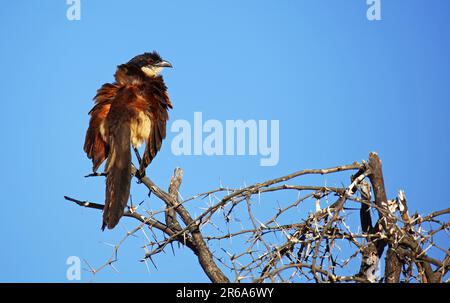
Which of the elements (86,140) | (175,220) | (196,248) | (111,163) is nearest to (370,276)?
(196,248)

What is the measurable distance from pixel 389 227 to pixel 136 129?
251cm

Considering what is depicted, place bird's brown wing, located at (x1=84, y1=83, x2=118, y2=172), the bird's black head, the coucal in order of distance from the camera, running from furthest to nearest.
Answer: the bird's black head < bird's brown wing, located at (x1=84, y1=83, x2=118, y2=172) < the coucal

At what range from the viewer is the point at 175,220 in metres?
4.37

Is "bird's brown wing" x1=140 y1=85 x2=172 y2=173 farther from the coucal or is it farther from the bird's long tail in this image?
the bird's long tail

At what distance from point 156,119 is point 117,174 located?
0.78 metres

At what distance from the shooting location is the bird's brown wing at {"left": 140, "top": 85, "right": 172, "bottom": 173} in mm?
5334

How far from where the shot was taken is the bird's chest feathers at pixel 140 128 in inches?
211

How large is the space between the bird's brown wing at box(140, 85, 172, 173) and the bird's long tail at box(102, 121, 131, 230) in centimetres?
20

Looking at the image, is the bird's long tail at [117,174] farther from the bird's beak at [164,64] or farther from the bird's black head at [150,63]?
the bird's beak at [164,64]

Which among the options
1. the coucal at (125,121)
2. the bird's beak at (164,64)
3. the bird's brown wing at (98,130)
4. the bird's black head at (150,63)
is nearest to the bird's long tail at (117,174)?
the coucal at (125,121)

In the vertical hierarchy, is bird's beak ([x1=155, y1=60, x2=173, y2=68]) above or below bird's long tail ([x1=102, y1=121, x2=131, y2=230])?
above

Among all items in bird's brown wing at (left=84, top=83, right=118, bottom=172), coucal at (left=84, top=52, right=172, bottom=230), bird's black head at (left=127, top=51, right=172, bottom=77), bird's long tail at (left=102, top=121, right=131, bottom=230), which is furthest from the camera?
bird's black head at (left=127, top=51, right=172, bottom=77)

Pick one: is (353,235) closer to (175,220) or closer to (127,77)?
(175,220)

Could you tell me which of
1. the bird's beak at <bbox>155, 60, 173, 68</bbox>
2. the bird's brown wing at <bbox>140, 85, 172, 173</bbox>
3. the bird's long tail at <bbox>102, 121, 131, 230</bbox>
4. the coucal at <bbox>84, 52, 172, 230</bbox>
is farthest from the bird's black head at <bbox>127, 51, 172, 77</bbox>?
the bird's long tail at <bbox>102, 121, 131, 230</bbox>
